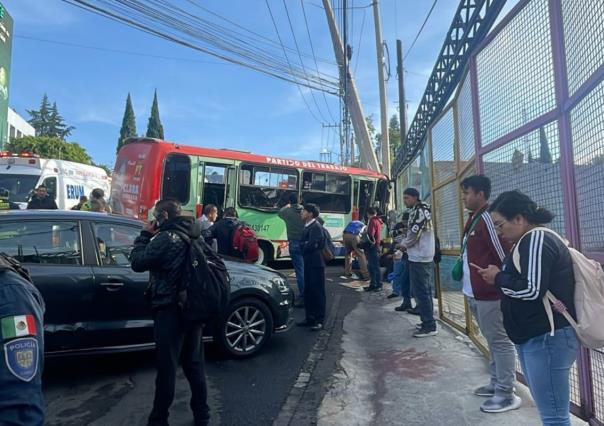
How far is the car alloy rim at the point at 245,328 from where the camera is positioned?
16.2 feet

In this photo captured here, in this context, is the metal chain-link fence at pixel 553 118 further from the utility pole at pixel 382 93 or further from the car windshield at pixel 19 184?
the utility pole at pixel 382 93

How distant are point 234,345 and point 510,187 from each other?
10.1 feet

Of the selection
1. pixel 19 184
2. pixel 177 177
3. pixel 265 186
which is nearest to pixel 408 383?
pixel 177 177

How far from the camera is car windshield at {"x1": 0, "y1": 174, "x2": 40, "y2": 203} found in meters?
11.9

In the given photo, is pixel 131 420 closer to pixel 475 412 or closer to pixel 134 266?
pixel 134 266

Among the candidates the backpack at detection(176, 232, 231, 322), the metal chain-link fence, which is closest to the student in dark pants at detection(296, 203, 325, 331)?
the metal chain-link fence

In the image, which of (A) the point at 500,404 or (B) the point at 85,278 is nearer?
(A) the point at 500,404

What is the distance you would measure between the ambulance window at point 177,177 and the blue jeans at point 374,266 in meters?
4.14

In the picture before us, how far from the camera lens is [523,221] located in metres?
2.56

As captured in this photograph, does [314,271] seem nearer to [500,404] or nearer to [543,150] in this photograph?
[500,404]

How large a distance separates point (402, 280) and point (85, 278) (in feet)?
15.8

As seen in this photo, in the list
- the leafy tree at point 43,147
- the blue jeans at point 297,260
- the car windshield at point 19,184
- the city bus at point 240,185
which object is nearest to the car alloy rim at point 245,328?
the blue jeans at point 297,260

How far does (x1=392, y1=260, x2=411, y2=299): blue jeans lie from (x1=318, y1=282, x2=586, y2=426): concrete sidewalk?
1.03 meters

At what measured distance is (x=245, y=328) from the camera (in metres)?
5.02
